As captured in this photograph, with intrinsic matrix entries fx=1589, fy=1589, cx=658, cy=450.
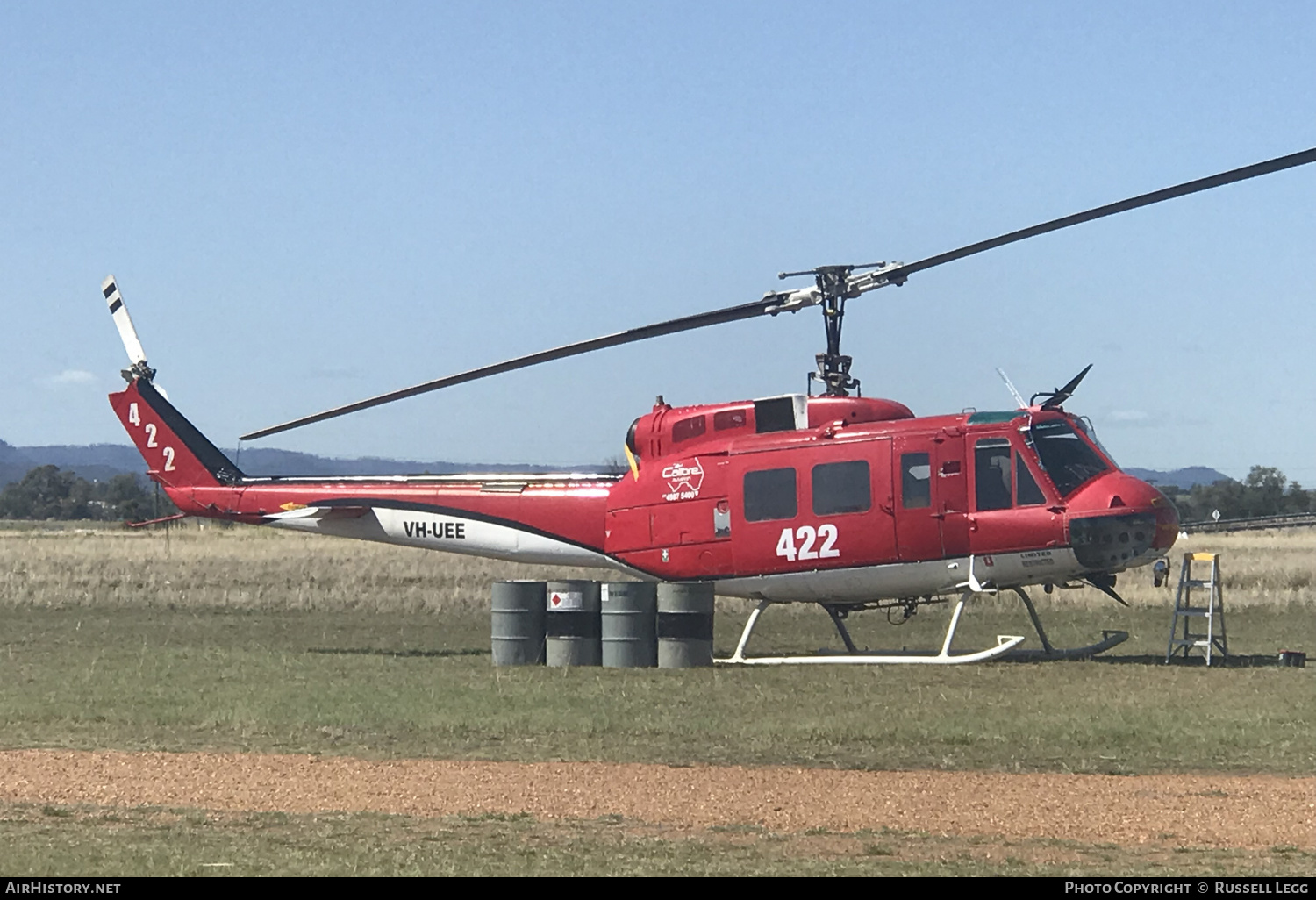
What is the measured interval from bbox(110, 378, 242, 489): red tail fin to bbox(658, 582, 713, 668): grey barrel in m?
8.42

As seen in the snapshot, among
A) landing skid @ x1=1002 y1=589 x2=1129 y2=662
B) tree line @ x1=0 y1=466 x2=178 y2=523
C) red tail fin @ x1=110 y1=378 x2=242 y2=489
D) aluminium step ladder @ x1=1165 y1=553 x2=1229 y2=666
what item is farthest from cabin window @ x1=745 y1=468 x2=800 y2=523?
tree line @ x1=0 y1=466 x2=178 y2=523

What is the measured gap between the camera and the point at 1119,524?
18016 mm

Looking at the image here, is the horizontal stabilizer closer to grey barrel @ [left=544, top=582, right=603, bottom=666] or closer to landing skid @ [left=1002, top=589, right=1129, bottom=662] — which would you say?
grey barrel @ [left=544, top=582, right=603, bottom=666]

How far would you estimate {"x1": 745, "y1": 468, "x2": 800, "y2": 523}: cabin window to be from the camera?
1966 cm

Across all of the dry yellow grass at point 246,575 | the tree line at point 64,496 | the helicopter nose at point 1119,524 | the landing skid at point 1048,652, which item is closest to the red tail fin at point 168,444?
the dry yellow grass at point 246,575

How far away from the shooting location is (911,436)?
19062 millimetres

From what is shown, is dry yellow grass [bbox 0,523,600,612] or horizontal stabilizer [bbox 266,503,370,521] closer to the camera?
horizontal stabilizer [bbox 266,503,370,521]

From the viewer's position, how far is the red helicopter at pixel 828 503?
18406 mm

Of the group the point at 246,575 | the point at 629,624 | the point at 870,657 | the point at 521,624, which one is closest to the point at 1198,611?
the point at 870,657

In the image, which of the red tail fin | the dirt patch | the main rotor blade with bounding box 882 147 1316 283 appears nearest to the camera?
the dirt patch

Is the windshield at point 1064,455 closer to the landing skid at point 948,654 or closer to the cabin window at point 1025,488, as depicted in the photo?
the cabin window at point 1025,488

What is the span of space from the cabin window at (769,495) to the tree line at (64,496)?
11547 cm

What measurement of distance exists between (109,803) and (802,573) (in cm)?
1057
